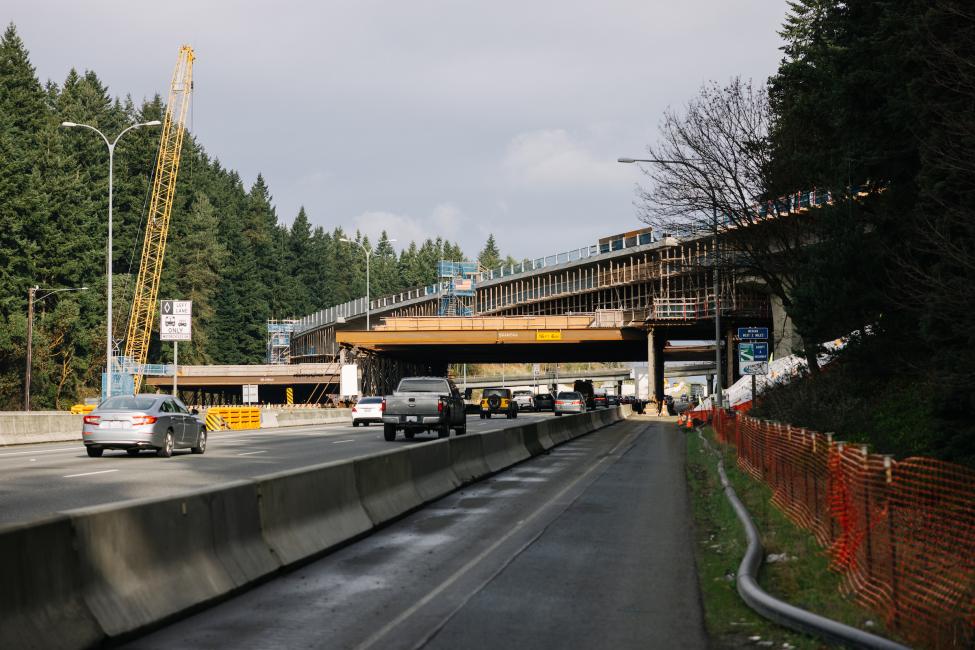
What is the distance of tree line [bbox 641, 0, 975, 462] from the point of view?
1731 centimetres

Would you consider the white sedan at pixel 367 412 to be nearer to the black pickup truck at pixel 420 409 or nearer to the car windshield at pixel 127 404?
the black pickup truck at pixel 420 409

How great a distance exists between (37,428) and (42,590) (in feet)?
99.4

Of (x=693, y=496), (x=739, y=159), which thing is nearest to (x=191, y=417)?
(x=693, y=496)

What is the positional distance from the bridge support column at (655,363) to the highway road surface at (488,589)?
70.6 metres

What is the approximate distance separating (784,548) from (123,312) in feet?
380

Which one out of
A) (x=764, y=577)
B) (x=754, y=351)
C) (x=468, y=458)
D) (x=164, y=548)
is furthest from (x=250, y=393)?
(x=164, y=548)

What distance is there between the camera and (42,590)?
691cm

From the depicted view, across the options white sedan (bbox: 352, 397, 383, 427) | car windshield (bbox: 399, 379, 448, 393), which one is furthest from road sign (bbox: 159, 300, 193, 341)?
car windshield (bbox: 399, 379, 448, 393)

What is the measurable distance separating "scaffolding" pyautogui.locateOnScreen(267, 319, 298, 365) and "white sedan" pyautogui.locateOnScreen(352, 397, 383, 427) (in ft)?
357

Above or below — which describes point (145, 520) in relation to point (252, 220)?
below

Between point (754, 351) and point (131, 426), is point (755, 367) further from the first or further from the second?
point (131, 426)

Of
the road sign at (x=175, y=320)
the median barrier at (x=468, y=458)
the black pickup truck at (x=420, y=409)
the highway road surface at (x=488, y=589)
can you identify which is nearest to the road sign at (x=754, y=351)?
the black pickup truck at (x=420, y=409)

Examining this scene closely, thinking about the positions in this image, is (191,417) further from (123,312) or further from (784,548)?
(123,312)

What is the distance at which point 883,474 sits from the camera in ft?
33.0
